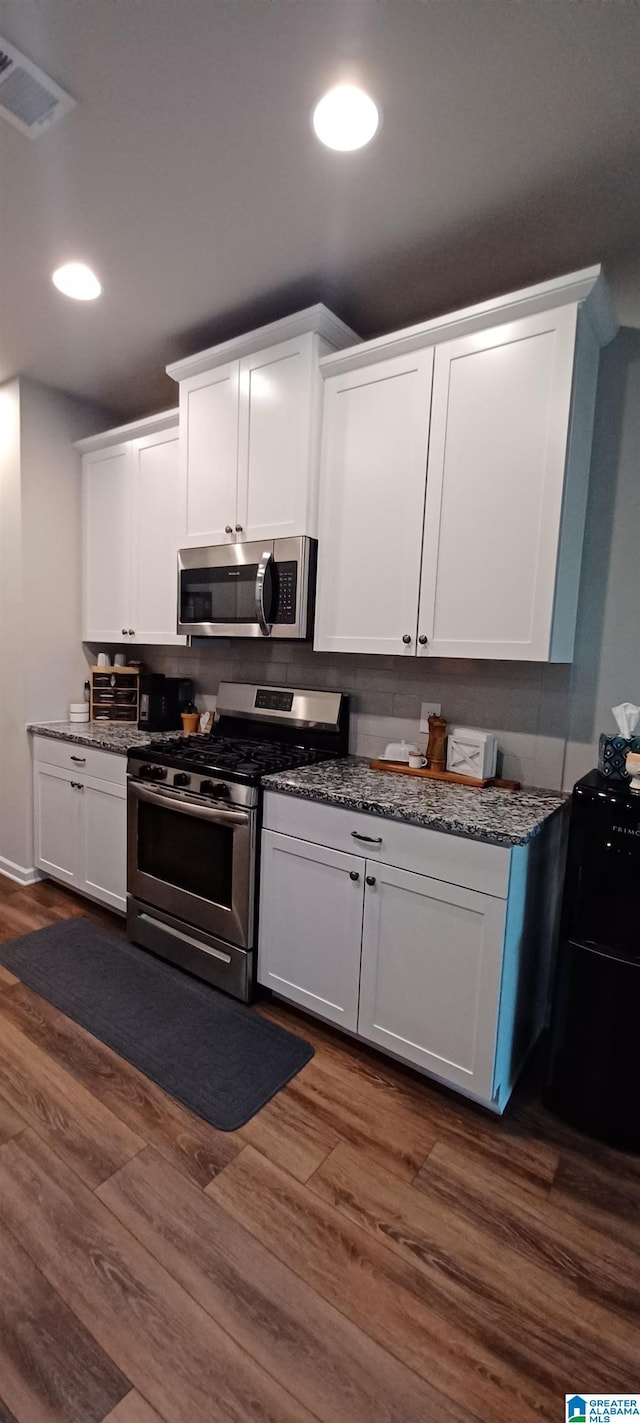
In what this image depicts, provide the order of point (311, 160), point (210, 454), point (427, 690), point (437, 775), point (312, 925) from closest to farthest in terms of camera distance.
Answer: point (311, 160), point (312, 925), point (437, 775), point (427, 690), point (210, 454)

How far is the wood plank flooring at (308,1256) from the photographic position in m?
1.08

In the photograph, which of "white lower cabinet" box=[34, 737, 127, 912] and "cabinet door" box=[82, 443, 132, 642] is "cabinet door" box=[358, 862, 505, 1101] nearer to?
"white lower cabinet" box=[34, 737, 127, 912]

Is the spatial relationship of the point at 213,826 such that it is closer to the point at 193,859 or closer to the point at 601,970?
the point at 193,859

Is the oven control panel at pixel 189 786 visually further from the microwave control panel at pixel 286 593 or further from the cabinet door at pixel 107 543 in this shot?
the cabinet door at pixel 107 543

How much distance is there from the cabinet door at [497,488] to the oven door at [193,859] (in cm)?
99

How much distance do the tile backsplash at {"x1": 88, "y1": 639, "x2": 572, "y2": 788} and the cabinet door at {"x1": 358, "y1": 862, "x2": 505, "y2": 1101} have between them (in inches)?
26.3

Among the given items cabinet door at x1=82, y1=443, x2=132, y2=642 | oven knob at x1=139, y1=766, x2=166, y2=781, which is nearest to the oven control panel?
oven knob at x1=139, y1=766, x2=166, y2=781

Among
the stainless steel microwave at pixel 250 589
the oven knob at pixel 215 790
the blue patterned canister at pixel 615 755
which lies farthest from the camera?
the stainless steel microwave at pixel 250 589

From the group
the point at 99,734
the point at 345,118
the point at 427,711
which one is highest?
the point at 345,118

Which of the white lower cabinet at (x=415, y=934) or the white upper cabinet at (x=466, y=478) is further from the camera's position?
the white upper cabinet at (x=466, y=478)

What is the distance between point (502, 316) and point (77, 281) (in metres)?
1.59

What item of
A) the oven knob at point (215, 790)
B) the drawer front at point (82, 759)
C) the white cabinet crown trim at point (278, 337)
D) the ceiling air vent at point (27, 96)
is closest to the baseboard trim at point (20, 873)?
the drawer front at point (82, 759)

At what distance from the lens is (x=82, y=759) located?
9.14 ft

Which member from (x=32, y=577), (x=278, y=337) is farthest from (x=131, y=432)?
(x=278, y=337)
